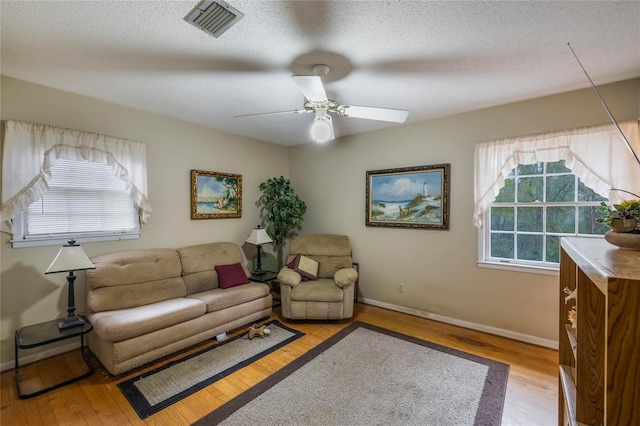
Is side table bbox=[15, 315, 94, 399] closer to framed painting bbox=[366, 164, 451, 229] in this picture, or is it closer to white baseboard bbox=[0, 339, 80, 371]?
white baseboard bbox=[0, 339, 80, 371]

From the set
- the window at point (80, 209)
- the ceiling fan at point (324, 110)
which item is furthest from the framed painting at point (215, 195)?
the ceiling fan at point (324, 110)

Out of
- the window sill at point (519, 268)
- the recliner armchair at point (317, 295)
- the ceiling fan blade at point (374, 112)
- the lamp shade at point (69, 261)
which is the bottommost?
the recliner armchair at point (317, 295)

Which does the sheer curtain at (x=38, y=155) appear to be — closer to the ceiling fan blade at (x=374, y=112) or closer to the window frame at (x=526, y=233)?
the ceiling fan blade at (x=374, y=112)

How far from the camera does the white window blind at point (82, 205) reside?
2.53 metres

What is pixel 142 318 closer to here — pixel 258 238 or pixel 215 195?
pixel 258 238

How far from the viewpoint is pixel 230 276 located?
11.1 feet

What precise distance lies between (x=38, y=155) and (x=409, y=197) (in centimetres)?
389

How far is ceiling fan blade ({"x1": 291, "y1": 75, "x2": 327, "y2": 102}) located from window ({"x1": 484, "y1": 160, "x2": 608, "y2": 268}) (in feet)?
7.68

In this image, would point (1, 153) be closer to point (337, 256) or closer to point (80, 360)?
point (80, 360)

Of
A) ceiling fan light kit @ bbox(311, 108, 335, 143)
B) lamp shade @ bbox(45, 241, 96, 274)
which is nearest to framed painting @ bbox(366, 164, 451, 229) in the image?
ceiling fan light kit @ bbox(311, 108, 335, 143)

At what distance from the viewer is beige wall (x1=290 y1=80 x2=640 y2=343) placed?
270cm

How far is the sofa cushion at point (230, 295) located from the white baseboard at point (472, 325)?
5.15ft

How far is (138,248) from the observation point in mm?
3115

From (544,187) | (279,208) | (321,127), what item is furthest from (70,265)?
(544,187)
